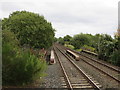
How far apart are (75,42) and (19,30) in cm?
3317

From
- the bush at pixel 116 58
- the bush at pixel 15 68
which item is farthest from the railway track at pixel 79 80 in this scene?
the bush at pixel 116 58

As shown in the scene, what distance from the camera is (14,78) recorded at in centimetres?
627

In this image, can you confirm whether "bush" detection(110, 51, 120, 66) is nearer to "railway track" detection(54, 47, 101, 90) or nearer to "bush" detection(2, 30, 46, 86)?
"railway track" detection(54, 47, 101, 90)

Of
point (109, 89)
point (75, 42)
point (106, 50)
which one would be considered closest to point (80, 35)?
point (75, 42)

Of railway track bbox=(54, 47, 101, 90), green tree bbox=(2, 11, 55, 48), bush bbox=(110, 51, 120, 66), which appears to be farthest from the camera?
green tree bbox=(2, 11, 55, 48)

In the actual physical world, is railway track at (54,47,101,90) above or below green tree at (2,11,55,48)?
below

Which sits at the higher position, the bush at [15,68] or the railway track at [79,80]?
the bush at [15,68]

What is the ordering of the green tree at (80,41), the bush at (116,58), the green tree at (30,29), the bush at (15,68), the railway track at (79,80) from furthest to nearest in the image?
the green tree at (80,41) → the green tree at (30,29) → the bush at (116,58) → the railway track at (79,80) → the bush at (15,68)

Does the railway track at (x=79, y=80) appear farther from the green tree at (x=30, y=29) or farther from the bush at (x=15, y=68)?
the green tree at (x=30, y=29)

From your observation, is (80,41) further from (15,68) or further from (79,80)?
(15,68)

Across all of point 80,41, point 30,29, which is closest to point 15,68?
point 30,29

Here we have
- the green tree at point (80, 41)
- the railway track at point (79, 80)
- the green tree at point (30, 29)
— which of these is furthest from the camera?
the green tree at point (80, 41)

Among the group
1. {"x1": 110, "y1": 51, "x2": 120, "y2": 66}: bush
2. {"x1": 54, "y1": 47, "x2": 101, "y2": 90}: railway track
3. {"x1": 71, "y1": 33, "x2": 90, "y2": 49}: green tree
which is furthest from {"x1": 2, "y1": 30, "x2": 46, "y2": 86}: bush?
{"x1": 71, "y1": 33, "x2": 90, "y2": 49}: green tree

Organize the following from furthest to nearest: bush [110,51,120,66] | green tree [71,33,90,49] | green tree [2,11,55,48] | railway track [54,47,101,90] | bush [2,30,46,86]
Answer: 1. green tree [71,33,90,49]
2. green tree [2,11,55,48]
3. bush [110,51,120,66]
4. railway track [54,47,101,90]
5. bush [2,30,46,86]
